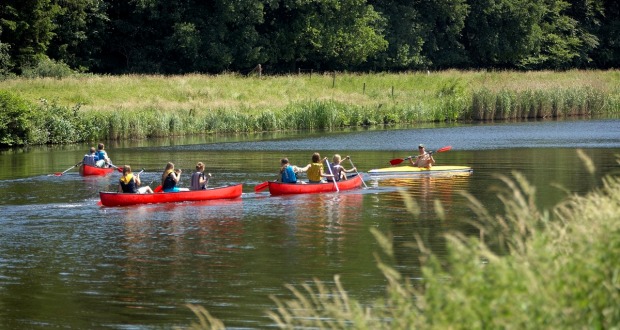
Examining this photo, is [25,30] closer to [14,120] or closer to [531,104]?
[14,120]

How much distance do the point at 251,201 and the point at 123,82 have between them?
29479 millimetres

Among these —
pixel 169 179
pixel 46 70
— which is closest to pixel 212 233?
pixel 169 179

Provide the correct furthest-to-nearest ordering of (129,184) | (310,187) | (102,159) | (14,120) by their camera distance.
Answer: (14,120)
(102,159)
(310,187)
(129,184)

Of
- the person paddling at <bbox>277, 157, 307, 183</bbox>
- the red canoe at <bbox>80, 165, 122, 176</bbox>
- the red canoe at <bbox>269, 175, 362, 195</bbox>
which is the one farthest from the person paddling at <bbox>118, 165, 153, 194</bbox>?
the red canoe at <bbox>80, 165, 122, 176</bbox>

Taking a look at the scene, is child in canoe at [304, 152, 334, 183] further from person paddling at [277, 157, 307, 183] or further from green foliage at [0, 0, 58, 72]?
green foliage at [0, 0, 58, 72]

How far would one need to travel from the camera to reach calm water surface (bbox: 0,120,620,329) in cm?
1496

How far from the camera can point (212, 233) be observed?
21062 millimetres

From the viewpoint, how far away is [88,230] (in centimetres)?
2161

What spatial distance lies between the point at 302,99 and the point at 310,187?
2917cm

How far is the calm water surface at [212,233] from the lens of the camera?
15.0 meters

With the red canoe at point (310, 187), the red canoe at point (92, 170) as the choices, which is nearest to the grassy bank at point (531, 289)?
the red canoe at point (310, 187)

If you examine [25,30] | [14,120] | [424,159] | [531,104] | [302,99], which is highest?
[25,30]

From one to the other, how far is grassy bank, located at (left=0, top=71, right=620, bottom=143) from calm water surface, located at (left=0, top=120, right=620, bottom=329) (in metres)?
8.42

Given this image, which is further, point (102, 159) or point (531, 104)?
point (531, 104)
